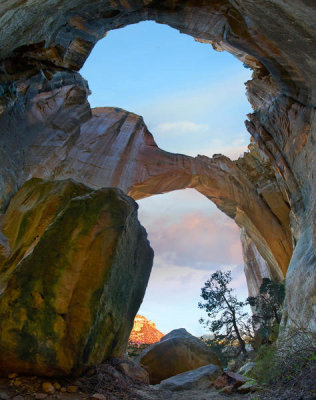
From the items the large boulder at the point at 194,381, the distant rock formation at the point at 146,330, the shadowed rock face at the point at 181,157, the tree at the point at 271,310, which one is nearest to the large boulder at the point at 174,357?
the large boulder at the point at 194,381

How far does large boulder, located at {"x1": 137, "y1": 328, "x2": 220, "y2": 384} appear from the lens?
1195 cm

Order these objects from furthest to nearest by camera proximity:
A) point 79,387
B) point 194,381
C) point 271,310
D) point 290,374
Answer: point 271,310, point 194,381, point 79,387, point 290,374

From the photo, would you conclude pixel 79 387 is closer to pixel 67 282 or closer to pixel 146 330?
pixel 67 282

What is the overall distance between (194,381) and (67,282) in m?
6.27

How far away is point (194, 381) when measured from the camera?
30.0ft

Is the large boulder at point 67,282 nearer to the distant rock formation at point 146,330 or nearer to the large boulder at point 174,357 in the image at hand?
the large boulder at point 174,357

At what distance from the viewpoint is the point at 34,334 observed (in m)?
5.13

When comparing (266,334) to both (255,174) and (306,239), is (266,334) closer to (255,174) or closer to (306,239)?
(306,239)

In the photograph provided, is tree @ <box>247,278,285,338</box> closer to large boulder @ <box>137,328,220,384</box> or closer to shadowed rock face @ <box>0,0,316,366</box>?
shadowed rock face @ <box>0,0,316,366</box>

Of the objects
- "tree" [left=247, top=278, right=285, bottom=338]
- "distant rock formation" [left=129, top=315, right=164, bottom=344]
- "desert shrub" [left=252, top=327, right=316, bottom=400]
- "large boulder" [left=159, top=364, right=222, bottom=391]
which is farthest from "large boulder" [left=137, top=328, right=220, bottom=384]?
"distant rock formation" [left=129, top=315, right=164, bottom=344]

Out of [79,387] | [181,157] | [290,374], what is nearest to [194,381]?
[290,374]

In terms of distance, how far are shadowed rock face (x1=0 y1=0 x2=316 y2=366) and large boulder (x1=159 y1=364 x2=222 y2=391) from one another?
10.7ft

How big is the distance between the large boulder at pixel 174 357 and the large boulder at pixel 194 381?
230 centimetres

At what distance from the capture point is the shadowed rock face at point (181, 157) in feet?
23.7
